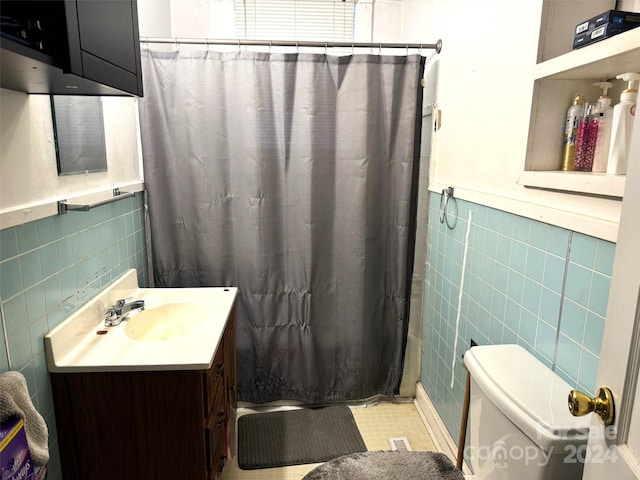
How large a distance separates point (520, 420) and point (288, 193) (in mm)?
1478

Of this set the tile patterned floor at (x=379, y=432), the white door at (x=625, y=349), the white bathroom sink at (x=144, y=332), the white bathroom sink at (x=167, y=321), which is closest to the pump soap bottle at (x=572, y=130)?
the white door at (x=625, y=349)

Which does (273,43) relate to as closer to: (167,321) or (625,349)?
(167,321)

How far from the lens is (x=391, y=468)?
1468mm

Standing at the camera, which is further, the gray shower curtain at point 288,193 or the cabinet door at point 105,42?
the gray shower curtain at point 288,193

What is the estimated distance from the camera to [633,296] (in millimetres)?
721

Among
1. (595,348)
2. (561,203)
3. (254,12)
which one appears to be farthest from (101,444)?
(254,12)

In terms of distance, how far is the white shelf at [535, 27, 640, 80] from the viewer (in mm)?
916

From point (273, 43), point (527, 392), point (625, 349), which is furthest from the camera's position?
point (273, 43)

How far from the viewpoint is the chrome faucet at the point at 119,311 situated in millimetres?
1602

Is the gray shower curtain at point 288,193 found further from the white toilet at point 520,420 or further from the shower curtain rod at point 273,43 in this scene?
the white toilet at point 520,420

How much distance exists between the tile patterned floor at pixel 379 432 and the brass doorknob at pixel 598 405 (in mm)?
1477

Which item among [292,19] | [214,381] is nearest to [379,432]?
[214,381]

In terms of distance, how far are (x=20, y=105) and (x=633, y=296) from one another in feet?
4.99

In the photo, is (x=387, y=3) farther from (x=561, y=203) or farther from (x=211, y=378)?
(x=211, y=378)
